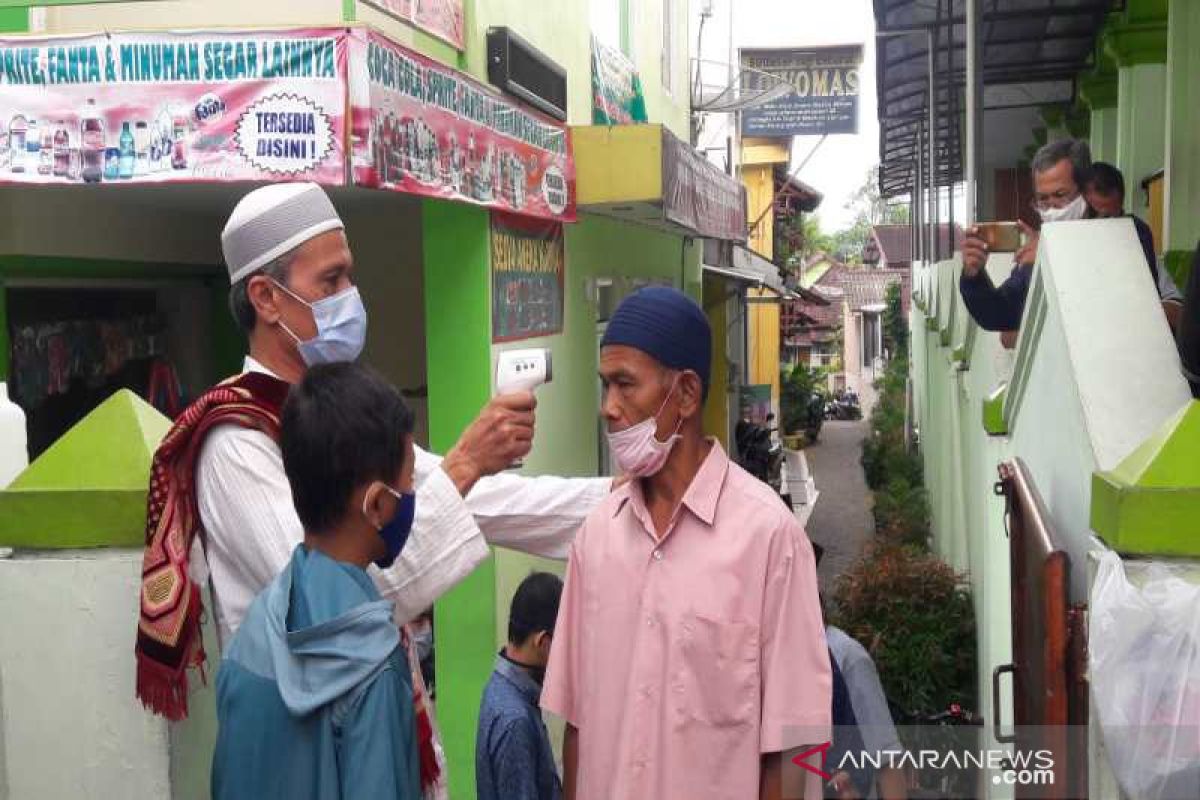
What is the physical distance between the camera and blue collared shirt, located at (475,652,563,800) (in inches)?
141

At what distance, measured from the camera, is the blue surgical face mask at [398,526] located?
7.32 ft

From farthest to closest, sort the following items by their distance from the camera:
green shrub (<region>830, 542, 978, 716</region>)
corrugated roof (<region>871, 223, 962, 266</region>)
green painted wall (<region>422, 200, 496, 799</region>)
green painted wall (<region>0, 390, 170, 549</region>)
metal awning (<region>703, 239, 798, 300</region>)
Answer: corrugated roof (<region>871, 223, 962, 266</region>) → metal awning (<region>703, 239, 798, 300</region>) → green shrub (<region>830, 542, 978, 716</region>) → green painted wall (<region>422, 200, 496, 799</region>) → green painted wall (<region>0, 390, 170, 549</region>)

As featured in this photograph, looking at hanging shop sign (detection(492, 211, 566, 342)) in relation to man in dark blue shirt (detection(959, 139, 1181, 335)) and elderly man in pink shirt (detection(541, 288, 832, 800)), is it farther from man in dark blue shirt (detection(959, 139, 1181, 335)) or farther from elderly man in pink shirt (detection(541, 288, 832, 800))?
elderly man in pink shirt (detection(541, 288, 832, 800))

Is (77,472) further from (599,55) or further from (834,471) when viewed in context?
(834,471)

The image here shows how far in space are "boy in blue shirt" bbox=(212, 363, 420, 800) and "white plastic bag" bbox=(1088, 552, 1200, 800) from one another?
3.72ft

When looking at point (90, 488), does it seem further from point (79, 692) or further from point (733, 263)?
point (733, 263)

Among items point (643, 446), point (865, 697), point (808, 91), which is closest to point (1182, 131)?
point (865, 697)

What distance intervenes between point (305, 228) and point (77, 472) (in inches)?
31.4

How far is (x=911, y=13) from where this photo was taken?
11.8 metres

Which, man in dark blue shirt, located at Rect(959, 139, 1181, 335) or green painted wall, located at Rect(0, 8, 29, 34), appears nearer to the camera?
man in dark blue shirt, located at Rect(959, 139, 1181, 335)

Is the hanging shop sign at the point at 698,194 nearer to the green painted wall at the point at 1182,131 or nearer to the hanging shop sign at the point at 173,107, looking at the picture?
the green painted wall at the point at 1182,131

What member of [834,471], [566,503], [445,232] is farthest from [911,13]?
[834,471]

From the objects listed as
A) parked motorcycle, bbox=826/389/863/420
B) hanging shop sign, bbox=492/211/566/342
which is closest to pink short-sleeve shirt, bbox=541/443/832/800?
hanging shop sign, bbox=492/211/566/342

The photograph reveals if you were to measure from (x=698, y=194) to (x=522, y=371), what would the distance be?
265 inches
